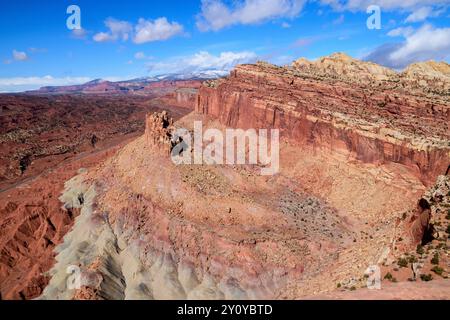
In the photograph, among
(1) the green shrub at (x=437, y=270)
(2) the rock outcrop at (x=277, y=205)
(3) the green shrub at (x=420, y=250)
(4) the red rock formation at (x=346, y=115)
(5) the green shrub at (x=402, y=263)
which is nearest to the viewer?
(1) the green shrub at (x=437, y=270)

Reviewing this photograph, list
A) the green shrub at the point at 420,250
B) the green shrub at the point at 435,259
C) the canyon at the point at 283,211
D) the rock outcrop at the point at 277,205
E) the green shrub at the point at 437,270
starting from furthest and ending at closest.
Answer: the rock outcrop at the point at 277,205
the canyon at the point at 283,211
the green shrub at the point at 420,250
the green shrub at the point at 435,259
the green shrub at the point at 437,270

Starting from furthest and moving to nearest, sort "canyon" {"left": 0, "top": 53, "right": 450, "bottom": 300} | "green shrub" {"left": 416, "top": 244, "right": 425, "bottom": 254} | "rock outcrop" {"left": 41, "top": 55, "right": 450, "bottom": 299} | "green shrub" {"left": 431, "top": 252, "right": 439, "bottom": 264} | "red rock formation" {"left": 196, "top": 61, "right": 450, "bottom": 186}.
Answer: "red rock formation" {"left": 196, "top": 61, "right": 450, "bottom": 186}, "rock outcrop" {"left": 41, "top": 55, "right": 450, "bottom": 299}, "canyon" {"left": 0, "top": 53, "right": 450, "bottom": 300}, "green shrub" {"left": 416, "top": 244, "right": 425, "bottom": 254}, "green shrub" {"left": 431, "top": 252, "right": 439, "bottom": 264}

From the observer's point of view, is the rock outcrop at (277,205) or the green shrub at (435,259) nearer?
the green shrub at (435,259)

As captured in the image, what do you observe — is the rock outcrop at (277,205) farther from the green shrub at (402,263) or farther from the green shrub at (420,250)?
the green shrub at (402,263)

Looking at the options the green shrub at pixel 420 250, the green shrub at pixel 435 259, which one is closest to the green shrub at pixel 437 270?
the green shrub at pixel 435 259

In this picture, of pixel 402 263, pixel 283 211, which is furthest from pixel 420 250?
pixel 283 211

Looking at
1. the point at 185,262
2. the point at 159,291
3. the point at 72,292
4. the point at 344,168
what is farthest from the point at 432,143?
the point at 72,292

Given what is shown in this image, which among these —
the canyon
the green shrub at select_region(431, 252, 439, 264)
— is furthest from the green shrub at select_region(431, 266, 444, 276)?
the green shrub at select_region(431, 252, 439, 264)

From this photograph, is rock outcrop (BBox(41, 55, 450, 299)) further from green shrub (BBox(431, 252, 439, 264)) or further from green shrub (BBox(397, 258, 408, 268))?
green shrub (BBox(431, 252, 439, 264))
